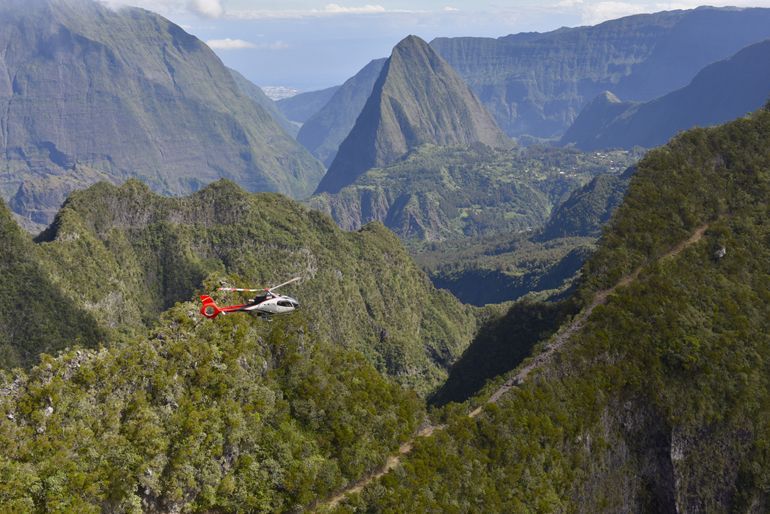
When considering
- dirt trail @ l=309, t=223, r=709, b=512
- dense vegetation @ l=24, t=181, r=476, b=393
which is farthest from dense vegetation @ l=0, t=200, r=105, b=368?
dirt trail @ l=309, t=223, r=709, b=512

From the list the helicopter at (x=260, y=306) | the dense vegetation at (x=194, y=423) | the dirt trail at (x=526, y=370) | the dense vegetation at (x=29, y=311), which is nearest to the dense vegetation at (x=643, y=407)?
the dirt trail at (x=526, y=370)

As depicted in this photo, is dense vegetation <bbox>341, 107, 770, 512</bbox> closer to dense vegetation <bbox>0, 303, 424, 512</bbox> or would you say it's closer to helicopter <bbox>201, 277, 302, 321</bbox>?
dense vegetation <bbox>0, 303, 424, 512</bbox>

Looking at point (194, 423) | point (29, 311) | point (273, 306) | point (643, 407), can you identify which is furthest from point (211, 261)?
point (194, 423)

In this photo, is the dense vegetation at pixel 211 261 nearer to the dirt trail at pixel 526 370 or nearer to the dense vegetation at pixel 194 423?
the dirt trail at pixel 526 370

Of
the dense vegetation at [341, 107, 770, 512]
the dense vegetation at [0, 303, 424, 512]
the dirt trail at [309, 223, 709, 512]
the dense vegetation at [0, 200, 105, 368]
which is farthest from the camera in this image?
the dense vegetation at [0, 200, 105, 368]

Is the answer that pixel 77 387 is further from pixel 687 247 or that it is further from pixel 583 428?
pixel 687 247
